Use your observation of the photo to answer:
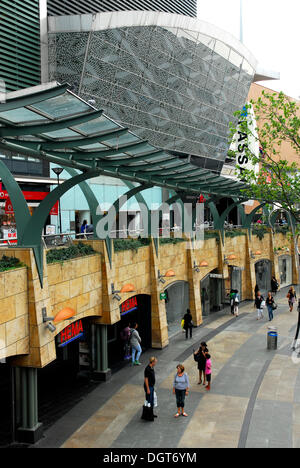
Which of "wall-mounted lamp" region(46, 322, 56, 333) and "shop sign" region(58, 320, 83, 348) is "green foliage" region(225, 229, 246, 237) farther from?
"wall-mounted lamp" region(46, 322, 56, 333)

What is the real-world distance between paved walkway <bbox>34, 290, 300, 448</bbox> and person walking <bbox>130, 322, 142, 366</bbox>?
1.40 ft

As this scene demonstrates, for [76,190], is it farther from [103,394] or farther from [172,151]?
[103,394]

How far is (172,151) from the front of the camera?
40.4 meters

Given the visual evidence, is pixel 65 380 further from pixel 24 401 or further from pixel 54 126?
pixel 54 126

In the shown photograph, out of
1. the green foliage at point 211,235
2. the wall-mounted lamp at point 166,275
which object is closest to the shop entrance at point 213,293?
the green foliage at point 211,235

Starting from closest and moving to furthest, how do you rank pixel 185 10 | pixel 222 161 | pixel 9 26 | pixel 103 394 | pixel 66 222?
pixel 103 394, pixel 9 26, pixel 66 222, pixel 222 161, pixel 185 10

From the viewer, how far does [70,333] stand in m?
12.9

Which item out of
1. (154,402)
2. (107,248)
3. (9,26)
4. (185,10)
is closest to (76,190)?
(9,26)

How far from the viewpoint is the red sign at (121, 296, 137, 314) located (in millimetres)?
16453

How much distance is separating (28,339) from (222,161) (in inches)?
1660

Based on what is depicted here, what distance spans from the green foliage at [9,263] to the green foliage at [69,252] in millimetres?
1350

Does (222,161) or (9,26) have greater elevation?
(9,26)

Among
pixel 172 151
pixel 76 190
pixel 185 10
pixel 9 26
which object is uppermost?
pixel 185 10

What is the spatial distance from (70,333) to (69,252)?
238 centimetres
